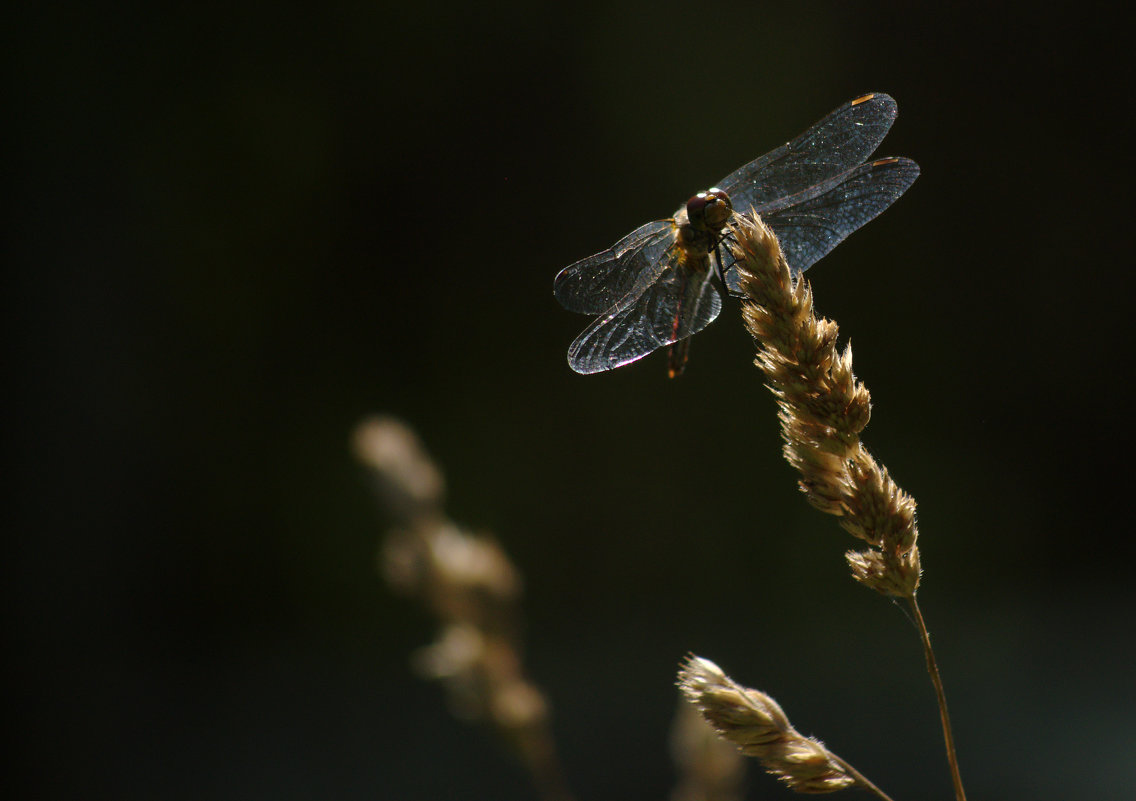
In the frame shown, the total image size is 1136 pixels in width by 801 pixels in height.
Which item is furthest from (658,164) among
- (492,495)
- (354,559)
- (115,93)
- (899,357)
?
(115,93)

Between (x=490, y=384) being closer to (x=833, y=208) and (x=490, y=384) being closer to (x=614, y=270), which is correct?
(x=614, y=270)

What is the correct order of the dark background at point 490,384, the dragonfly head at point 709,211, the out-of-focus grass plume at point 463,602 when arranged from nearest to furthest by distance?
the dragonfly head at point 709,211
the out-of-focus grass plume at point 463,602
the dark background at point 490,384

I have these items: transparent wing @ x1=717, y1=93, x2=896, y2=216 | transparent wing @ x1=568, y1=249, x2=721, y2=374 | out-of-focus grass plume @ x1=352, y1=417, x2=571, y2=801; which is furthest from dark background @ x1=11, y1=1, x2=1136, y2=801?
transparent wing @ x1=568, y1=249, x2=721, y2=374

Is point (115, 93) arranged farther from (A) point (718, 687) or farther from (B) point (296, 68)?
(A) point (718, 687)

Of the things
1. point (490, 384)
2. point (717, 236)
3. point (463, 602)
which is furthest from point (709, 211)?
point (490, 384)

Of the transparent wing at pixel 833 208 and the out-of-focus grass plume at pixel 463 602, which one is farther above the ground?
the transparent wing at pixel 833 208

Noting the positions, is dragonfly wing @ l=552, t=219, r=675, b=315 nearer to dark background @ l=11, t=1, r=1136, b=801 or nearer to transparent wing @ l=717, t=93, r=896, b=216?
transparent wing @ l=717, t=93, r=896, b=216

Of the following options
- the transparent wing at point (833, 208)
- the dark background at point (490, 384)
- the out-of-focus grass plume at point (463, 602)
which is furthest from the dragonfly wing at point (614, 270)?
the dark background at point (490, 384)

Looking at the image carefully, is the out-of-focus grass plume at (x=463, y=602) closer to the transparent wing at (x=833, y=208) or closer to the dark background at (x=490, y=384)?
the transparent wing at (x=833, y=208)
